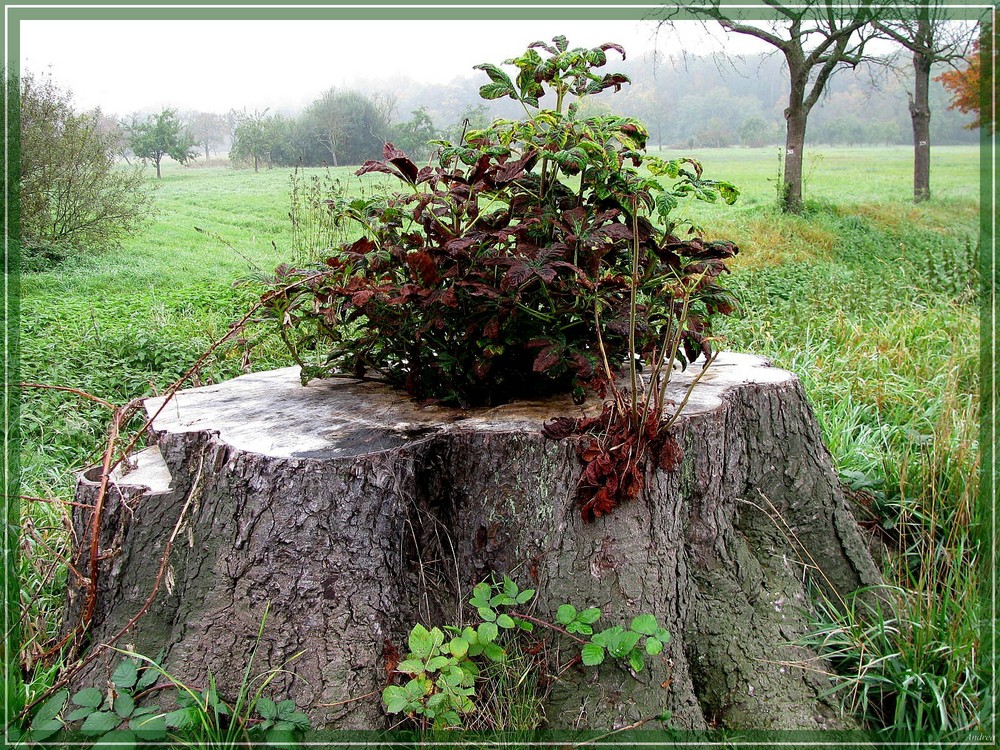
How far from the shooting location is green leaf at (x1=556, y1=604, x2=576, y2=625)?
172 cm

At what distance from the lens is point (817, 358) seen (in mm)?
4152

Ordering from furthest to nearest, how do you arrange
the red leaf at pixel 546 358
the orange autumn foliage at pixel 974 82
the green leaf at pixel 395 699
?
the orange autumn foliage at pixel 974 82, the red leaf at pixel 546 358, the green leaf at pixel 395 699

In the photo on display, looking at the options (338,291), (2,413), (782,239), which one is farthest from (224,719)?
(782,239)

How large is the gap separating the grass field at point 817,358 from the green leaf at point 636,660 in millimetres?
622

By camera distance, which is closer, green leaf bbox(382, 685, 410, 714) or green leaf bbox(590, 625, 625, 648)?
green leaf bbox(382, 685, 410, 714)

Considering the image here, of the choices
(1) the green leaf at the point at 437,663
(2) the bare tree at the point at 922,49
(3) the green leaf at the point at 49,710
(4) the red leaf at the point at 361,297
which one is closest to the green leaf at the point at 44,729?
(3) the green leaf at the point at 49,710

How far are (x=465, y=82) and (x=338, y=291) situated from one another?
12.5ft

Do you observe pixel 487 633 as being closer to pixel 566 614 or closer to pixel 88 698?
pixel 566 614

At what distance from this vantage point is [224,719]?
5.53 ft

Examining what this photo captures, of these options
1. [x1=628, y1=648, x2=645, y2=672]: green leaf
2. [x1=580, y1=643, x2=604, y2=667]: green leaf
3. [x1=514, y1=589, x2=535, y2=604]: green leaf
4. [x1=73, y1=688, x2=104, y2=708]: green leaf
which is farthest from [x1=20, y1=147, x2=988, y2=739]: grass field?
[x1=514, y1=589, x2=535, y2=604]: green leaf

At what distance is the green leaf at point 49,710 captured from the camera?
5.56ft

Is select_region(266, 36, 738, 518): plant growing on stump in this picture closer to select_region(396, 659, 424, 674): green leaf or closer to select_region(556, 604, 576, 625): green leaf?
select_region(556, 604, 576, 625): green leaf

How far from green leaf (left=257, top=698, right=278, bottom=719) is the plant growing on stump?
902 mm

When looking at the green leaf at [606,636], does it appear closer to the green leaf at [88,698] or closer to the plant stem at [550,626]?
the plant stem at [550,626]
